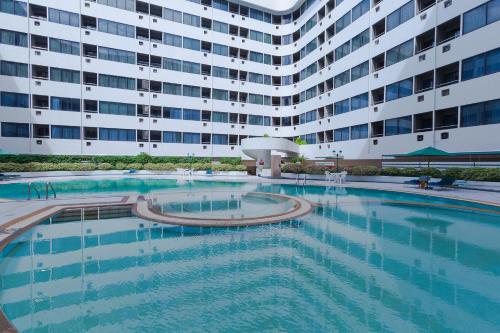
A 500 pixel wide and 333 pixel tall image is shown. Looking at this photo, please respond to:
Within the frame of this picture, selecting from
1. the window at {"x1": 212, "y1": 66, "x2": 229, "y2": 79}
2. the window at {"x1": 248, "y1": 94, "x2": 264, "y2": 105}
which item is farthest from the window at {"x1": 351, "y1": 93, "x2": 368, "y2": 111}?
the window at {"x1": 212, "y1": 66, "x2": 229, "y2": 79}

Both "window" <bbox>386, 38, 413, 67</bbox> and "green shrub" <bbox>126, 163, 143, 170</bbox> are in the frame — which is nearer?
"window" <bbox>386, 38, 413, 67</bbox>

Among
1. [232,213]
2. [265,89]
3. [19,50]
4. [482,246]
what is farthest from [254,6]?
[482,246]

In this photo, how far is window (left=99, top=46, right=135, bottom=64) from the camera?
34.1 m

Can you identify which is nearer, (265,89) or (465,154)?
(465,154)

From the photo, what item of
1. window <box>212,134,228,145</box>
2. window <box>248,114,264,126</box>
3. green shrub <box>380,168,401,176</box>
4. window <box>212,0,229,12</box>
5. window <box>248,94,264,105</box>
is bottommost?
green shrub <box>380,168,401,176</box>

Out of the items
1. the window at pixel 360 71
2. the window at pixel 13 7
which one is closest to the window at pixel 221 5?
the window at pixel 360 71

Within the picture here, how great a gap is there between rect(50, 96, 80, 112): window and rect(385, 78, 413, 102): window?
118ft

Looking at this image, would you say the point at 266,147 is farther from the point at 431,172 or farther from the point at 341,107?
the point at 431,172

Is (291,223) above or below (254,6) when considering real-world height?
below

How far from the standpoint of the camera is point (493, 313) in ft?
14.3

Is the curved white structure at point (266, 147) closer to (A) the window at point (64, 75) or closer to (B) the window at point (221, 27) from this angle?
(B) the window at point (221, 27)

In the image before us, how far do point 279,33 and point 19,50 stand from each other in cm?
3591

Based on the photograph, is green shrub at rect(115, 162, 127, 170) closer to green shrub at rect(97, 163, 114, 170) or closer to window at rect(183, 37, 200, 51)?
green shrub at rect(97, 163, 114, 170)

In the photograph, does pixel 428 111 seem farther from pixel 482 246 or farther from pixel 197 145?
pixel 197 145
